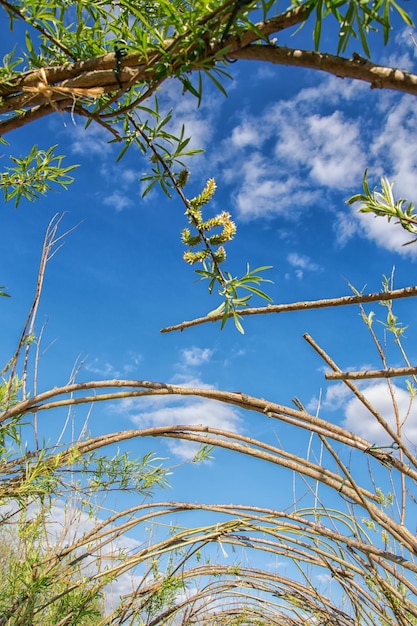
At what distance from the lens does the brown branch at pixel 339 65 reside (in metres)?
0.70

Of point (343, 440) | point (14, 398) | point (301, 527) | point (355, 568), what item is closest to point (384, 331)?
point (343, 440)

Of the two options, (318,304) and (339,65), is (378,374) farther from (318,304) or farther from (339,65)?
(339,65)

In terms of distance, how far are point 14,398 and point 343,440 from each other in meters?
1.22

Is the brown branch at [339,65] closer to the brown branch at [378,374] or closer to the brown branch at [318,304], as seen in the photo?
the brown branch at [318,304]

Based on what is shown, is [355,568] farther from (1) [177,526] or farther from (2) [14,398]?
(2) [14,398]

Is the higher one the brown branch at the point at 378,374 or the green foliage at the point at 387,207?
the green foliage at the point at 387,207

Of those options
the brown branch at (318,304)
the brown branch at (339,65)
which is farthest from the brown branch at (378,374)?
the brown branch at (339,65)

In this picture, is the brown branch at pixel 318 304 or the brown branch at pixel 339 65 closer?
the brown branch at pixel 339 65

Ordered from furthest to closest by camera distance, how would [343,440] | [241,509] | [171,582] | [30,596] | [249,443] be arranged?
1. [171,582]
2. [241,509]
3. [30,596]
4. [249,443]
5. [343,440]

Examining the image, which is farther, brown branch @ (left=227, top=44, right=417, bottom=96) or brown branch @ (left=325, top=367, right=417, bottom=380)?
brown branch @ (left=325, top=367, right=417, bottom=380)

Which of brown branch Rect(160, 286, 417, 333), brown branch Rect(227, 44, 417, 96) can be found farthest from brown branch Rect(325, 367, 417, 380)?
brown branch Rect(227, 44, 417, 96)

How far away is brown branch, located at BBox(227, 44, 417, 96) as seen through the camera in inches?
27.6

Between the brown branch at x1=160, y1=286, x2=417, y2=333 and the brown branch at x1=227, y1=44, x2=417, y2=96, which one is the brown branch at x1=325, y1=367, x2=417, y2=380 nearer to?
the brown branch at x1=160, y1=286, x2=417, y2=333

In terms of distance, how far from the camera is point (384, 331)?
200 cm
